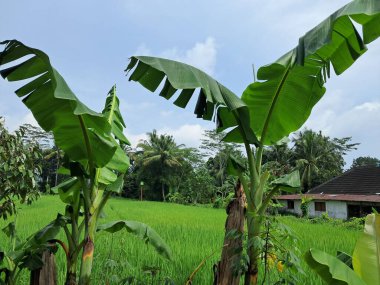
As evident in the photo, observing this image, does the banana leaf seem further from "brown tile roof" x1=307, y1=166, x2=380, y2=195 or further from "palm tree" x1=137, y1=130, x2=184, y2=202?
"palm tree" x1=137, y1=130, x2=184, y2=202

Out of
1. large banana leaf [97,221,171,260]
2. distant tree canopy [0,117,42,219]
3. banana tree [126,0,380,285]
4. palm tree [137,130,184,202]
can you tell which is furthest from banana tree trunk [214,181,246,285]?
palm tree [137,130,184,202]

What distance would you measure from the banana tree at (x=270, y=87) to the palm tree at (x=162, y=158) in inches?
1100

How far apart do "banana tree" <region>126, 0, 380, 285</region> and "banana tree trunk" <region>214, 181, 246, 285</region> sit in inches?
3.0

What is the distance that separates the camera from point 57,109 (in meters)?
2.19

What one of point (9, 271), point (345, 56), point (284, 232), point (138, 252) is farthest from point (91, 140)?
point (138, 252)

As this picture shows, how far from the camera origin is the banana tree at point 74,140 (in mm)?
1908

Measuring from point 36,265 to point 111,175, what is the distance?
87cm

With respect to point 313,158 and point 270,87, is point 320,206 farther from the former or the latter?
point 270,87

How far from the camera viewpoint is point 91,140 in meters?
2.28

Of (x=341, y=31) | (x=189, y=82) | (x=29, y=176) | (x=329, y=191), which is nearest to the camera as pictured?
(x=189, y=82)

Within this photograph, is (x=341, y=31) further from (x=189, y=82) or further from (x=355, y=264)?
(x=355, y=264)

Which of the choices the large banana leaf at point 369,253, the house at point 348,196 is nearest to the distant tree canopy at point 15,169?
the large banana leaf at point 369,253

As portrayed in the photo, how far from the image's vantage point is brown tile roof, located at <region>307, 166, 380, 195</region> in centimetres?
1875

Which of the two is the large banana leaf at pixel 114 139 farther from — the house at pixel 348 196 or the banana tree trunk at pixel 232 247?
the house at pixel 348 196
